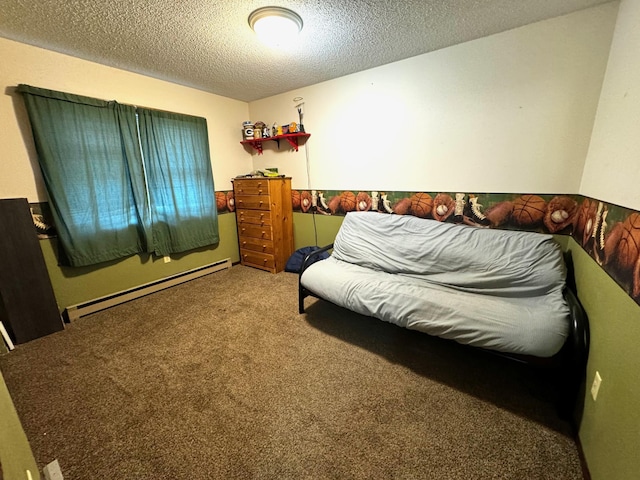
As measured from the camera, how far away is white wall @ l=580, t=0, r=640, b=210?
1.14 m

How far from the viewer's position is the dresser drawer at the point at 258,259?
3426 mm

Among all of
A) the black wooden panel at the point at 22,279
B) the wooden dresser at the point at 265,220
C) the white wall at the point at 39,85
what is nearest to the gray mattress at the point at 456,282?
the wooden dresser at the point at 265,220

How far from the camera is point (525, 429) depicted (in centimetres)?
129

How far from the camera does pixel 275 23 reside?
1718 millimetres

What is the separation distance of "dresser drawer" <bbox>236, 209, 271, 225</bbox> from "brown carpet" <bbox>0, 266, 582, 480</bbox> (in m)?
1.44

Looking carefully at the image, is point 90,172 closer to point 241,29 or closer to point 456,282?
point 241,29

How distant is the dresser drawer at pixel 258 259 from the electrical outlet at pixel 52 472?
244 centimetres

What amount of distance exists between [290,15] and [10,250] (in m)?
2.73

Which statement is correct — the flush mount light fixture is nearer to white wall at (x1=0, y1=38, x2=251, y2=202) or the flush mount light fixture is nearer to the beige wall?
white wall at (x1=0, y1=38, x2=251, y2=202)

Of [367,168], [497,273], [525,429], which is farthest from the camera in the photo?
[367,168]

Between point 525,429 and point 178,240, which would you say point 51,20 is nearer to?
point 178,240

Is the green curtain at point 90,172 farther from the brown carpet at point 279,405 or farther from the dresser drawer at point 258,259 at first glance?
the dresser drawer at point 258,259

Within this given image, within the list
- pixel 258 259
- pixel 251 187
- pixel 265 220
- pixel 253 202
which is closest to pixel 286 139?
pixel 251 187

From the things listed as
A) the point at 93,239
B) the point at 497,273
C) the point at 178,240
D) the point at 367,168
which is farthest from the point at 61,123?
the point at 497,273
